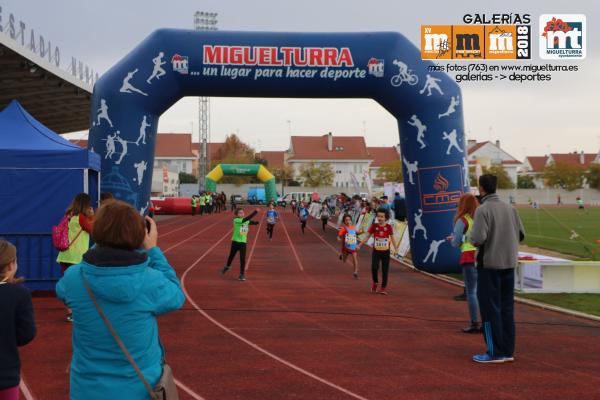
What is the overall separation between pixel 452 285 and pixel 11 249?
11.4 m

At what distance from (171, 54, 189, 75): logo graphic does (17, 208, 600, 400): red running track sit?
4618 millimetres

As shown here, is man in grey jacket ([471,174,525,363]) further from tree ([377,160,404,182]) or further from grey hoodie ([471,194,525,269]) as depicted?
tree ([377,160,404,182])

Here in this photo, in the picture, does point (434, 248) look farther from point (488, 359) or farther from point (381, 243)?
point (488, 359)

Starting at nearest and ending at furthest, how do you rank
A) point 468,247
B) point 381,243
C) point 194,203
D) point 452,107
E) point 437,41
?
point 468,247, point 381,243, point 452,107, point 437,41, point 194,203

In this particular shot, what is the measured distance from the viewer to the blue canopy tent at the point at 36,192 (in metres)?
11.2

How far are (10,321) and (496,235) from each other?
16.6ft

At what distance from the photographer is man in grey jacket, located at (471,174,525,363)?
6.84 metres

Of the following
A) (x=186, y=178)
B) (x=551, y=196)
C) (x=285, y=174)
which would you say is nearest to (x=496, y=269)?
(x=551, y=196)

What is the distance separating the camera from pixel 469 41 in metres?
16.1

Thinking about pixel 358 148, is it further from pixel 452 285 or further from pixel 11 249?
pixel 11 249

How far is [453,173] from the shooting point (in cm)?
1448

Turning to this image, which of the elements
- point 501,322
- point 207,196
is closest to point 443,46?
point 501,322

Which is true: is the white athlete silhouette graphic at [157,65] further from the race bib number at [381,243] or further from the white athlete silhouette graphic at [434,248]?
the white athlete silhouette graphic at [434,248]

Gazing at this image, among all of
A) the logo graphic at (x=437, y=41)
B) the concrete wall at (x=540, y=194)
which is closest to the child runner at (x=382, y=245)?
the logo graphic at (x=437, y=41)
